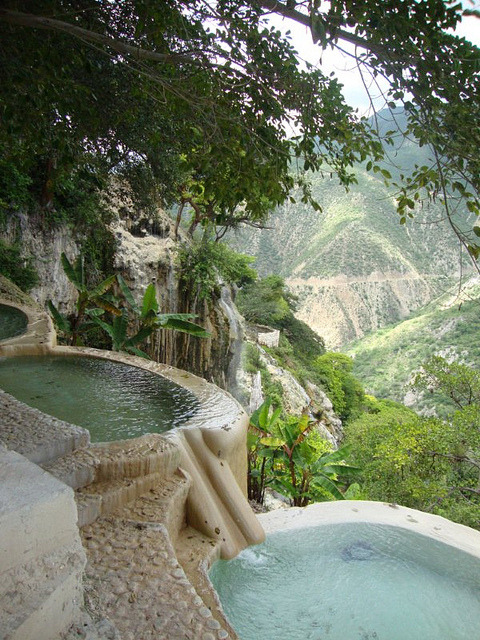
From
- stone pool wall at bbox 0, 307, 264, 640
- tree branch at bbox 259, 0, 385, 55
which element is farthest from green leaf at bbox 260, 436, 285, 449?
tree branch at bbox 259, 0, 385, 55

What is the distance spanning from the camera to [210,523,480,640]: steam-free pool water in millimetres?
3027

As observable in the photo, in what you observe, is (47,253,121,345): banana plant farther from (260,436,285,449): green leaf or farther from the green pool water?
(260,436,285,449): green leaf

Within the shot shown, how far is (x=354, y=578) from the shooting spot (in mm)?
3691

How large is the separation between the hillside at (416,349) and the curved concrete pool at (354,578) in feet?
81.9

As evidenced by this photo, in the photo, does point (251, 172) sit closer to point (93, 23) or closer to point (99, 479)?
point (93, 23)

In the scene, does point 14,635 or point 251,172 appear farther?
point 251,172

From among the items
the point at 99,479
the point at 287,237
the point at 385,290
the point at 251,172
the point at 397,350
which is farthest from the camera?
the point at 287,237

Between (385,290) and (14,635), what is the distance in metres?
61.4

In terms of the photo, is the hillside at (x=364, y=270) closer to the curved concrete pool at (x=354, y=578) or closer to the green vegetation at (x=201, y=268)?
the green vegetation at (x=201, y=268)

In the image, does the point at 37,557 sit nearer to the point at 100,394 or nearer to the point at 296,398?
the point at 100,394

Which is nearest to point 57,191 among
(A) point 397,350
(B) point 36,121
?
(B) point 36,121

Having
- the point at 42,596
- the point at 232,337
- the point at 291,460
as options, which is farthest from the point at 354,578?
the point at 232,337

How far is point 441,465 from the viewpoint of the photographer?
10.4 meters

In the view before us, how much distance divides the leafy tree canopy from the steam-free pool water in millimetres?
2630
